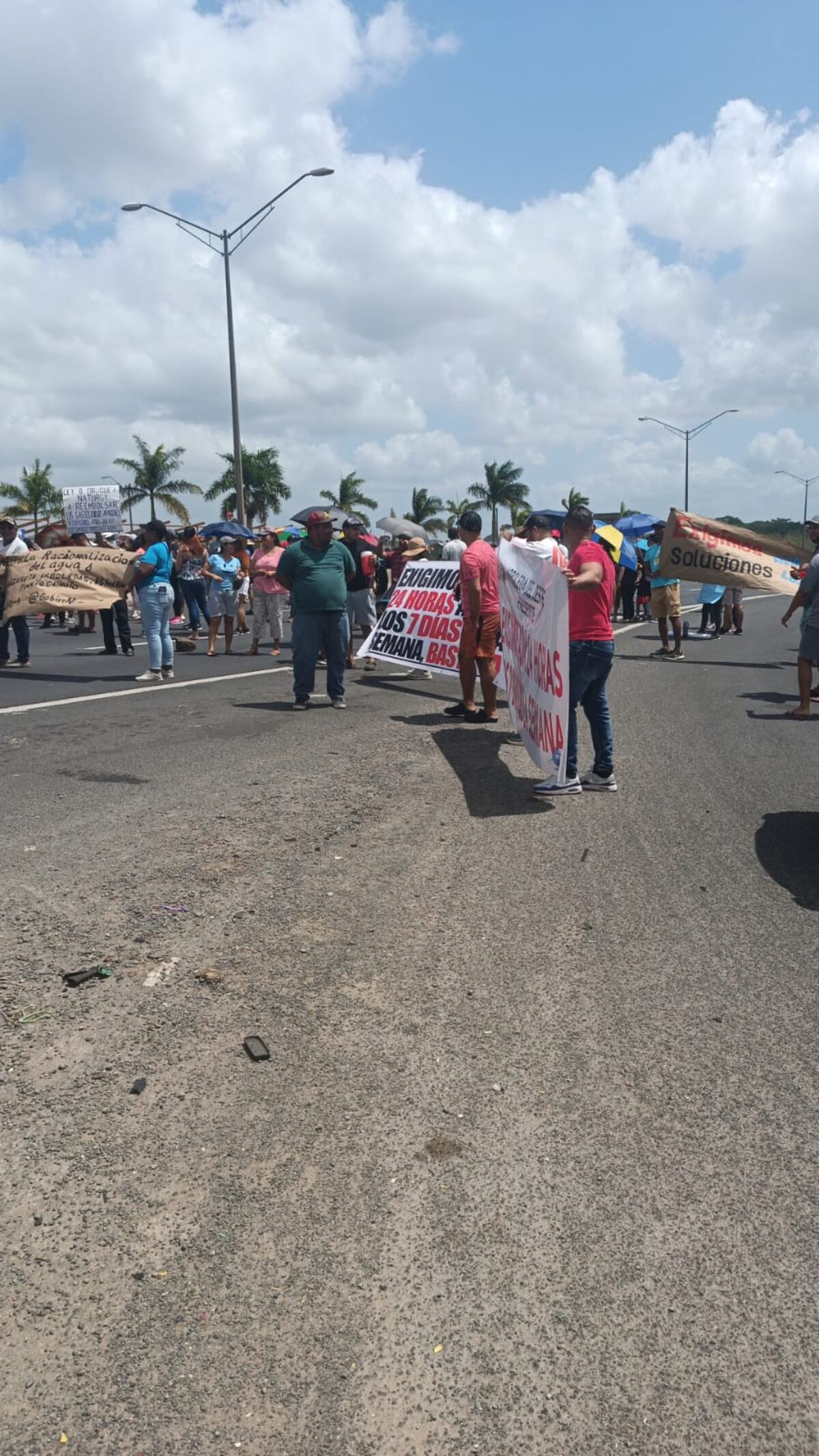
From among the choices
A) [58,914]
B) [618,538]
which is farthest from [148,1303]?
[618,538]

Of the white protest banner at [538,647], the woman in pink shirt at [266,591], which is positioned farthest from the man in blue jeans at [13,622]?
the white protest banner at [538,647]

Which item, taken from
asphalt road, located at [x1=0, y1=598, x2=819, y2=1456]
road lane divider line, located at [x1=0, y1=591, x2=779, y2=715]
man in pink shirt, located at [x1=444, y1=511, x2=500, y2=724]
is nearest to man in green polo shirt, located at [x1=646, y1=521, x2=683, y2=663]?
road lane divider line, located at [x1=0, y1=591, x2=779, y2=715]

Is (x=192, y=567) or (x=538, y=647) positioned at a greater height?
→ (x=192, y=567)

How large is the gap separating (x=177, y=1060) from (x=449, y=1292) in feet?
4.30

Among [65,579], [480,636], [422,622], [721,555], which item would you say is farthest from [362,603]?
[480,636]

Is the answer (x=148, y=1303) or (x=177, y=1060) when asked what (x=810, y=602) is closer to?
(x=177, y=1060)

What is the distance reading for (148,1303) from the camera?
244cm

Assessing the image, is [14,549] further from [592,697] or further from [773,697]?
[592,697]

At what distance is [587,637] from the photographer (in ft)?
24.1

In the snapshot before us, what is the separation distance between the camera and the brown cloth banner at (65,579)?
14648 millimetres

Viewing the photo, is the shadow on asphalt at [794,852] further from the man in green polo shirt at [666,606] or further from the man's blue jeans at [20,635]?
the man's blue jeans at [20,635]

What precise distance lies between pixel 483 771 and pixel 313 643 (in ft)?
10.3

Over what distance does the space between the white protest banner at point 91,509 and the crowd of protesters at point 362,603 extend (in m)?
6.99

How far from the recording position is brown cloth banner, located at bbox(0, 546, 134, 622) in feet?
48.1
